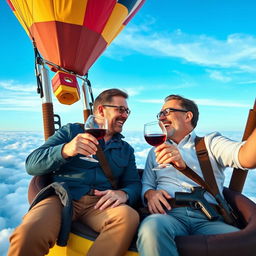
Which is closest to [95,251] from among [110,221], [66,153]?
[110,221]

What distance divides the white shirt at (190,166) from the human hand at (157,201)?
123 mm

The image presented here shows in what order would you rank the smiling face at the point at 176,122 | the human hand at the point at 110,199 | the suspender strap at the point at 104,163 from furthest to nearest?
the smiling face at the point at 176,122
the suspender strap at the point at 104,163
the human hand at the point at 110,199

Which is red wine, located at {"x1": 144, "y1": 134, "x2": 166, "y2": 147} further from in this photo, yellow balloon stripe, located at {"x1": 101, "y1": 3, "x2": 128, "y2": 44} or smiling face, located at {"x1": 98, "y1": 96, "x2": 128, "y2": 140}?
yellow balloon stripe, located at {"x1": 101, "y1": 3, "x2": 128, "y2": 44}

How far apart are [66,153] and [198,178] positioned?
1171mm

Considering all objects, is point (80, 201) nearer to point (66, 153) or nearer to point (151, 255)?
point (66, 153)

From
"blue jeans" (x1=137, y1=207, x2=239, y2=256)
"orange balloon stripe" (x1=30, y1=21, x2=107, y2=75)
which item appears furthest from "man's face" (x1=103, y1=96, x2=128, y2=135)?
"orange balloon stripe" (x1=30, y1=21, x2=107, y2=75)

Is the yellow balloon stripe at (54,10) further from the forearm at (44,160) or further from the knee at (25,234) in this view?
the knee at (25,234)

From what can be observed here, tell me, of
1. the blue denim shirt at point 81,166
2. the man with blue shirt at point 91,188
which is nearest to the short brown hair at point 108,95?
the man with blue shirt at point 91,188

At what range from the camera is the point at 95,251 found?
1709 millimetres

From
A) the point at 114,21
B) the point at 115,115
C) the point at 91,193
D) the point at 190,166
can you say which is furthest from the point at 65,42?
the point at 190,166

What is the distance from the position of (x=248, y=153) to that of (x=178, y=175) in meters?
0.70

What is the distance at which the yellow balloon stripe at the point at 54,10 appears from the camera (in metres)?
4.27

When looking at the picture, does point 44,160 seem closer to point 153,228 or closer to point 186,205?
point 153,228

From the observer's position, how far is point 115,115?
2650mm
